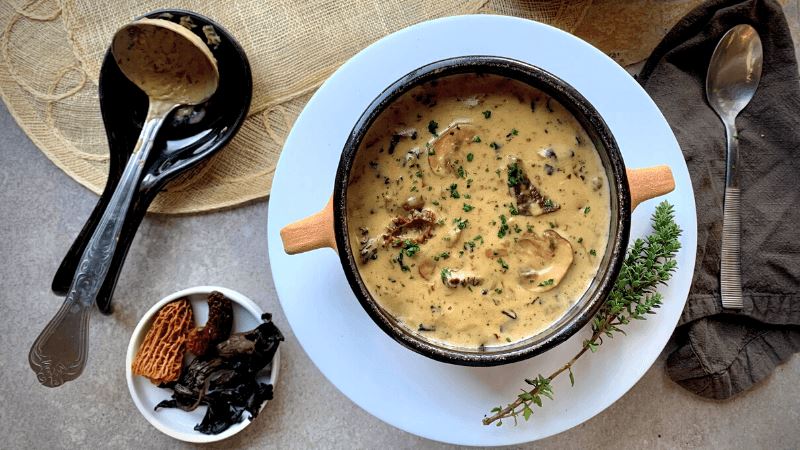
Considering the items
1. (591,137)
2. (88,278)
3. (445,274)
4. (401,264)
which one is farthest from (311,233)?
(88,278)

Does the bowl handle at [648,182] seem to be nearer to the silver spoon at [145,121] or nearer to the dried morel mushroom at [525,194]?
the dried morel mushroom at [525,194]

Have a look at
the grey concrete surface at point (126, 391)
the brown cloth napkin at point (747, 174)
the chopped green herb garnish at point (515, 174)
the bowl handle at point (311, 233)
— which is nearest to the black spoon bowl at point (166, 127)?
the grey concrete surface at point (126, 391)

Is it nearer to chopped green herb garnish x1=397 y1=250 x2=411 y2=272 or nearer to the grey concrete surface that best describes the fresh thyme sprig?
chopped green herb garnish x1=397 y1=250 x2=411 y2=272

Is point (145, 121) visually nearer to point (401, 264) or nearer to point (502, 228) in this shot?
point (401, 264)

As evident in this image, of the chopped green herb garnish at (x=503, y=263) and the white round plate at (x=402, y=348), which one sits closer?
the chopped green herb garnish at (x=503, y=263)

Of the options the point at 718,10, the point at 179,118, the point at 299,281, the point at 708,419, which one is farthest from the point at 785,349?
the point at 179,118

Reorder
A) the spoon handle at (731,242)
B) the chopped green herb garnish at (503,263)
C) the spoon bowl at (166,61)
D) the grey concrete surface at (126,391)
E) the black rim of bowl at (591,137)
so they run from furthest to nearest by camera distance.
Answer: the grey concrete surface at (126,391), the spoon handle at (731,242), the spoon bowl at (166,61), the chopped green herb garnish at (503,263), the black rim of bowl at (591,137)

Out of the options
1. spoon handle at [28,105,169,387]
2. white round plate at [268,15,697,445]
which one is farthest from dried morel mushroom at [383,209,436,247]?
spoon handle at [28,105,169,387]
